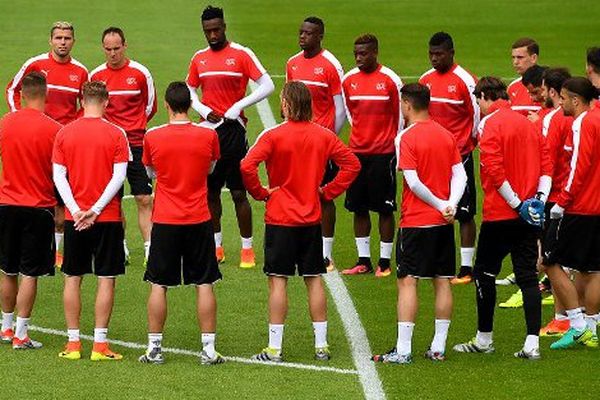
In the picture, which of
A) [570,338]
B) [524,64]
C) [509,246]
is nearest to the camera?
[509,246]

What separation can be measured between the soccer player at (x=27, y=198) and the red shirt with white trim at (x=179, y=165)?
3.84ft

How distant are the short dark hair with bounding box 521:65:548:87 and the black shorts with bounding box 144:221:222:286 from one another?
3.49 meters

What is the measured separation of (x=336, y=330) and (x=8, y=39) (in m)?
20.3

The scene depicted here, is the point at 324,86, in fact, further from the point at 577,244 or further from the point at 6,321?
the point at 6,321

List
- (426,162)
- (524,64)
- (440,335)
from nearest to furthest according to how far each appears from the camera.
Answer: (426,162)
(440,335)
(524,64)

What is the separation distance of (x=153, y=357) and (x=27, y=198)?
1.87 m

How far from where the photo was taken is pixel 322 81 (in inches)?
712

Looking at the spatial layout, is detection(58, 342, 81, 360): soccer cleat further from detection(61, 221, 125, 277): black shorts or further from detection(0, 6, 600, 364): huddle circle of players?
detection(61, 221, 125, 277): black shorts

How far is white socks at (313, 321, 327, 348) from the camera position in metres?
14.2

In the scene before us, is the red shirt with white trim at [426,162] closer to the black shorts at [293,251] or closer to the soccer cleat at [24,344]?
the black shorts at [293,251]

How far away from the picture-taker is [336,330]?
1540 centimetres

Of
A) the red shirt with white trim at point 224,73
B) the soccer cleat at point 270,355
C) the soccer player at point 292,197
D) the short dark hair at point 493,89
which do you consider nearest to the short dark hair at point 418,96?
the short dark hair at point 493,89

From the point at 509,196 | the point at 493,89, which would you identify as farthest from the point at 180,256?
the point at 493,89

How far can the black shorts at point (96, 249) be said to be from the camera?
14.1 meters
